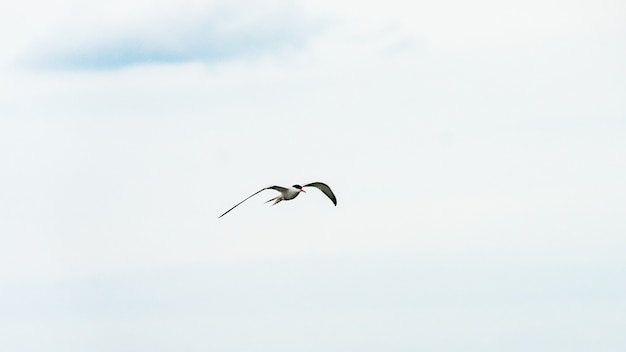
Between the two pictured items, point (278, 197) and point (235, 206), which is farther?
point (278, 197)

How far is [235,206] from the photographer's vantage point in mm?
140750

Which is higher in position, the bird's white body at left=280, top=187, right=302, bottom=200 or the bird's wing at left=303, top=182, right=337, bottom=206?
the bird's wing at left=303, top=182, right=337, bottom=206

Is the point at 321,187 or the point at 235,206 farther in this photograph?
the point at 321,187

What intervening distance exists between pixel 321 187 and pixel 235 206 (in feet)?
58.6

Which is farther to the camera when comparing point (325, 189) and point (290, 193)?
point (325, 189)

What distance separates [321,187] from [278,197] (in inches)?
178

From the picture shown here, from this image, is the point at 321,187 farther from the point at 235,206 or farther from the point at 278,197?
the point at 235,206

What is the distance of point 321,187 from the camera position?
15700 centimetres

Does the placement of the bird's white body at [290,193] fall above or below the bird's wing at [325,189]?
below

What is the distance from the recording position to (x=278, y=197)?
15500 cm

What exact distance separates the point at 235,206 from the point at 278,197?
14.6 meters

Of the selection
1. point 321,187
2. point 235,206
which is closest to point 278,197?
point 321,187
